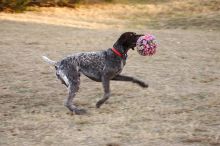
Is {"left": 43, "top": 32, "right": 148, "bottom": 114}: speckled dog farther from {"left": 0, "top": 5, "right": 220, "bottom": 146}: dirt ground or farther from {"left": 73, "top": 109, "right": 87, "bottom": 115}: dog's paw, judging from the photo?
{"left": 0, "top": 5, "right": 220, "bottom": 146}: dirt ground

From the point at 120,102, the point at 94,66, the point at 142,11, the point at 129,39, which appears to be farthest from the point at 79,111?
the point at 142,11

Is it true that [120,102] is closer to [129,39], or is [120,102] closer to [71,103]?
[71,103]

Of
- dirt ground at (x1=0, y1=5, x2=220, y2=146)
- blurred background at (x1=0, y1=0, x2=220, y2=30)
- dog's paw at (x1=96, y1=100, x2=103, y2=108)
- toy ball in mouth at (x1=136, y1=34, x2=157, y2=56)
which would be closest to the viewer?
dirt ground at (x1=0, y1=5, x2=220, y2=146)

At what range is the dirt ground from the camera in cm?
629

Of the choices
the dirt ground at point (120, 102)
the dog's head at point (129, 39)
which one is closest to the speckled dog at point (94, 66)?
the dog's head at point (129, 39)

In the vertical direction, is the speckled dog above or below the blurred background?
above

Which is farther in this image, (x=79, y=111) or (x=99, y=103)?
(x=99, y=103)

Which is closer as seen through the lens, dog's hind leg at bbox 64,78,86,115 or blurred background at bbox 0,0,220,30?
dog's hind leg at bbox 64,78,86,115

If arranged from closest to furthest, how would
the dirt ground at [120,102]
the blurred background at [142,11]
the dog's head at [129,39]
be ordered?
the dirt ground at [120,102]
the dog's head at [129,39]
the blurred background at [142,11]

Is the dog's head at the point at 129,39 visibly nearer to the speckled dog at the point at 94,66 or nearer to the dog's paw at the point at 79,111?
the speckled dog at the point at 94,66

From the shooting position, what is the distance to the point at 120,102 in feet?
25.8

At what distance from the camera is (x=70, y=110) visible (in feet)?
24.0

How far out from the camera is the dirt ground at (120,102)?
6.29 meters

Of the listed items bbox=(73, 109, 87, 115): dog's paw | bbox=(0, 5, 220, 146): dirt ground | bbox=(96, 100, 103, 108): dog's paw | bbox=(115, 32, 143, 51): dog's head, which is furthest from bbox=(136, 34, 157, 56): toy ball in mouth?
bbox=(73, 109, 87, 115): dog's paw
